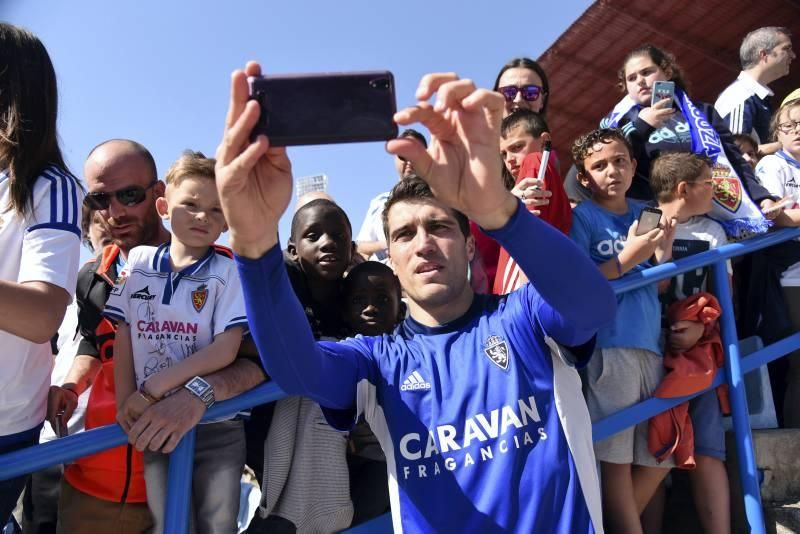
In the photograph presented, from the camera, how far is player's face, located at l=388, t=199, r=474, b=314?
6.53 ft

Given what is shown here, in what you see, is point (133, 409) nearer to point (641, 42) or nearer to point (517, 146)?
point (517, 146)

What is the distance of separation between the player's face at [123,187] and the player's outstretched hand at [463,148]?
5.40 feet

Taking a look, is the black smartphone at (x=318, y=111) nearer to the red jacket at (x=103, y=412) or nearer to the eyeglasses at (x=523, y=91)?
the red jacket at (x=103, y=412)

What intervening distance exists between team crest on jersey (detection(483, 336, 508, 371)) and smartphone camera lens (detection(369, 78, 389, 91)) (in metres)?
0.82

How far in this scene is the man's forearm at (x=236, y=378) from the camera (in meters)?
2.16

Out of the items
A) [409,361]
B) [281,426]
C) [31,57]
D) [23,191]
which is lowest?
[281,426]

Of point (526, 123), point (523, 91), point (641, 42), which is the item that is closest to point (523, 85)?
point (523, 91)

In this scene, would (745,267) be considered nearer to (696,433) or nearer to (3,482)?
(696,433)

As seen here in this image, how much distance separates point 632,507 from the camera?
2.77 m

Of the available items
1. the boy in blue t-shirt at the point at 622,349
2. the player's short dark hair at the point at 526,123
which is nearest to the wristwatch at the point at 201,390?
the boy in blue t-shirt at the point at 622,349

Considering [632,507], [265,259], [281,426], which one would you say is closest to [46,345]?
[281,426]

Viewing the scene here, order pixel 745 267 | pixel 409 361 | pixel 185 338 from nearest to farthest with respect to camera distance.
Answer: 1. pixel 409 361
2. pixel 185 338
3. pixel 745 267

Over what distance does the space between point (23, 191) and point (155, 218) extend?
89 centimetres

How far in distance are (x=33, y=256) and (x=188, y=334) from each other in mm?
558
